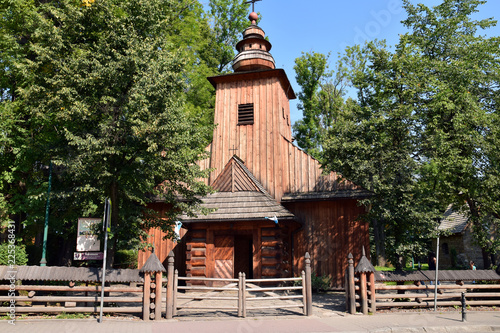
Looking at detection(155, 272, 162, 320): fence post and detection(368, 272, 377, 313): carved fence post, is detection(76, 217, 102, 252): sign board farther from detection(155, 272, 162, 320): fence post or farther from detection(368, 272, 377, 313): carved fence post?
detection(368, 272, 377, 313): carved fence post

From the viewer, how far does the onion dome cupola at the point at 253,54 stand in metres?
21.4

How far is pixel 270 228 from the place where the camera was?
16266 mm

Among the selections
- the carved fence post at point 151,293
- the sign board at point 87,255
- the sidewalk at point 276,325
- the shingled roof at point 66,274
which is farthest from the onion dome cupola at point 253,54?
the sidewalk at point 276,325

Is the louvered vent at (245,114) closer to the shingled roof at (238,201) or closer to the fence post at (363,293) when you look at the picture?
the shingled roof at (238,201)

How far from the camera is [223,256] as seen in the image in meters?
16.3

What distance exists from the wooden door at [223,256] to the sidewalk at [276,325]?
5588mm

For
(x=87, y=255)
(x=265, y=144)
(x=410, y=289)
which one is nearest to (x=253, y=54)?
(x=265, y=144)

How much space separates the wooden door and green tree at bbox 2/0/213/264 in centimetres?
352

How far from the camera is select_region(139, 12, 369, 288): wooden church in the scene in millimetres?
16203

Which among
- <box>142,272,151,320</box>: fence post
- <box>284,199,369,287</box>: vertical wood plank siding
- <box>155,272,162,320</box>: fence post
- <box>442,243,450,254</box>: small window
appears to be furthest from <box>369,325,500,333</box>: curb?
<box>442,243,450,254</box>: small window

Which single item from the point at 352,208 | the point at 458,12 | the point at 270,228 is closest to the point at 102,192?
the point at 270,228

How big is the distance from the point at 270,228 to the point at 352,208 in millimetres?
4493

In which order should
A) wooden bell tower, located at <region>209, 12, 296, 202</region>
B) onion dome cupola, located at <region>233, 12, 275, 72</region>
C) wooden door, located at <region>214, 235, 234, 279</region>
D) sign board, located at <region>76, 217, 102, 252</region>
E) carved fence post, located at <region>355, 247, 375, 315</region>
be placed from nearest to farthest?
carved fence post, located at <region>355, 247, 375, 315</region> → sign board, located at <region>76, 217, 102, 252</region> → wooden door, located at <region>214, 235, 234, 279</region> → wooden bell tower, located at <region>209, 12, 296, 202</region> → onion dome cupola, located at <region>233, 12, 275, 72</region>

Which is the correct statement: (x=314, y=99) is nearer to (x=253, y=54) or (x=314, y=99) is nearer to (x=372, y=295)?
(x=253, y=54)
